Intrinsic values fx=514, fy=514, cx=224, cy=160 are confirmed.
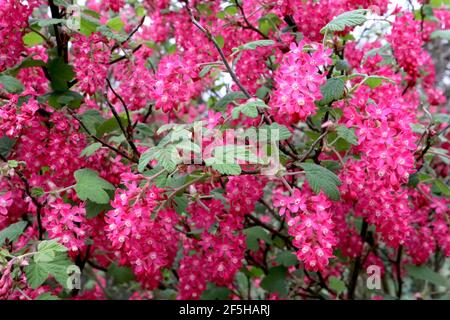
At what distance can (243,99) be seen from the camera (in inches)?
93.4

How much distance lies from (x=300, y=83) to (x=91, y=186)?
984 millimetres

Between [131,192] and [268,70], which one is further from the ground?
[268,70]

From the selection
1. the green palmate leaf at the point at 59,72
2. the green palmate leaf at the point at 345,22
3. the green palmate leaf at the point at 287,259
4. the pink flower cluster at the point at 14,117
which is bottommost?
the green palmate leaf at the point at 287,259

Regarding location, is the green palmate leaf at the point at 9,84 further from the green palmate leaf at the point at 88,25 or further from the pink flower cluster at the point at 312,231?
the pink flower cluster at the point at 312,231

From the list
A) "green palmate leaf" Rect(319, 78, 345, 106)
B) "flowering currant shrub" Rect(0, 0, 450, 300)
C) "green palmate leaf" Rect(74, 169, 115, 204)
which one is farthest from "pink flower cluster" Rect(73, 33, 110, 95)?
"green palmate leaf" Rect(319, 78, 345, 106)

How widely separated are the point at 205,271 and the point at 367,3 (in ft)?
5.19

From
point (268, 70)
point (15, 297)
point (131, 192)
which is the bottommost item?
point (15, 297)

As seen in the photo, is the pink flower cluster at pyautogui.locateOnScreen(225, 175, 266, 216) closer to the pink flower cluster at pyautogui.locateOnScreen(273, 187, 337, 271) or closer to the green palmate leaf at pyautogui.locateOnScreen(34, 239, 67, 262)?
the pink flower cluster at pyautogui.locateOnScreen(273, 187, 337, 271)

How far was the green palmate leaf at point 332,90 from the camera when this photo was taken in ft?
6.61

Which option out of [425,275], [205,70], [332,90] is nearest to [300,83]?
[332,90]

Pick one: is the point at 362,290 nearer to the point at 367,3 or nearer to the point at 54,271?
the point at 367,3

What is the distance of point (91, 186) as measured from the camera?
219 cm

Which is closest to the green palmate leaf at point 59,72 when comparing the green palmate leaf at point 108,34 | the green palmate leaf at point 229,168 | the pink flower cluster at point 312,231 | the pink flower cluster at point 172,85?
the green palmate leaf at point 108,34

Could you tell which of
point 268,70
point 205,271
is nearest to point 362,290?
point 205,271
